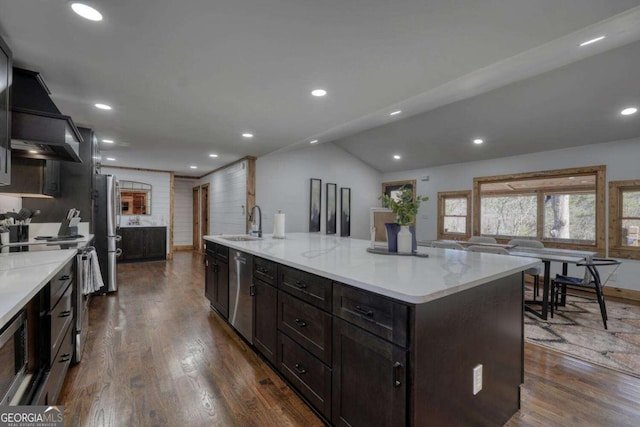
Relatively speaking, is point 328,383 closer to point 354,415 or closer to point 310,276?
point 354,415

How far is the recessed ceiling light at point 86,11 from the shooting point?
1.62 meters

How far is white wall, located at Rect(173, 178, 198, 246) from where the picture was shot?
941 cm

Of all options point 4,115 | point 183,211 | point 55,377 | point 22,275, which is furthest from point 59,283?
point 183,211

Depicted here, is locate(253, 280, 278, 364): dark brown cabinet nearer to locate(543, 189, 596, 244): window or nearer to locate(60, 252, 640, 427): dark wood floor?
locate(60, 252, 640, 427): dark wood floor

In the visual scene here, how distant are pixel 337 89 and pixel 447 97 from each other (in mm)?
1844

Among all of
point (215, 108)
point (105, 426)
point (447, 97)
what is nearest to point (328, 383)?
point (105, 426)

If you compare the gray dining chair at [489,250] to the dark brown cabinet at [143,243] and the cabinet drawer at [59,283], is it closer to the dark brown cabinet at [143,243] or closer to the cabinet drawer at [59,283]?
the cabinet drawer at [59,283]

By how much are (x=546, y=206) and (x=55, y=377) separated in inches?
277

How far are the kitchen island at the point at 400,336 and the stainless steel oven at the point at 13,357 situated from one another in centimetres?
126

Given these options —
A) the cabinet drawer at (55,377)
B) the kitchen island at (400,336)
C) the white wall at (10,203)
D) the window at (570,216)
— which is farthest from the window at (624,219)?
the white wall at (10,203)

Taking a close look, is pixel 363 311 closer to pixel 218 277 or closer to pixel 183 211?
pixel 218 277

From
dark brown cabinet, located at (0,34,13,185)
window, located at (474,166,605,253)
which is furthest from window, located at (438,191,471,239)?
dark brown cabinet, located at (0,34,13,185)

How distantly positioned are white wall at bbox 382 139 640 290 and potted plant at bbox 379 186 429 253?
183 inches

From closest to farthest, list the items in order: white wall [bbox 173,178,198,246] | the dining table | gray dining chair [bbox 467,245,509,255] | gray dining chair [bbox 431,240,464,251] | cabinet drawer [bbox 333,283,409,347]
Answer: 1. cabinet drawer [bbox 333,283,409,347]
2. the dining table
3. gray dining chair [bbox 467,245,509,255]
4. gray dining chair [bbox 431,240,464,251]
5. white wall [bbox 173,178,198,246]
